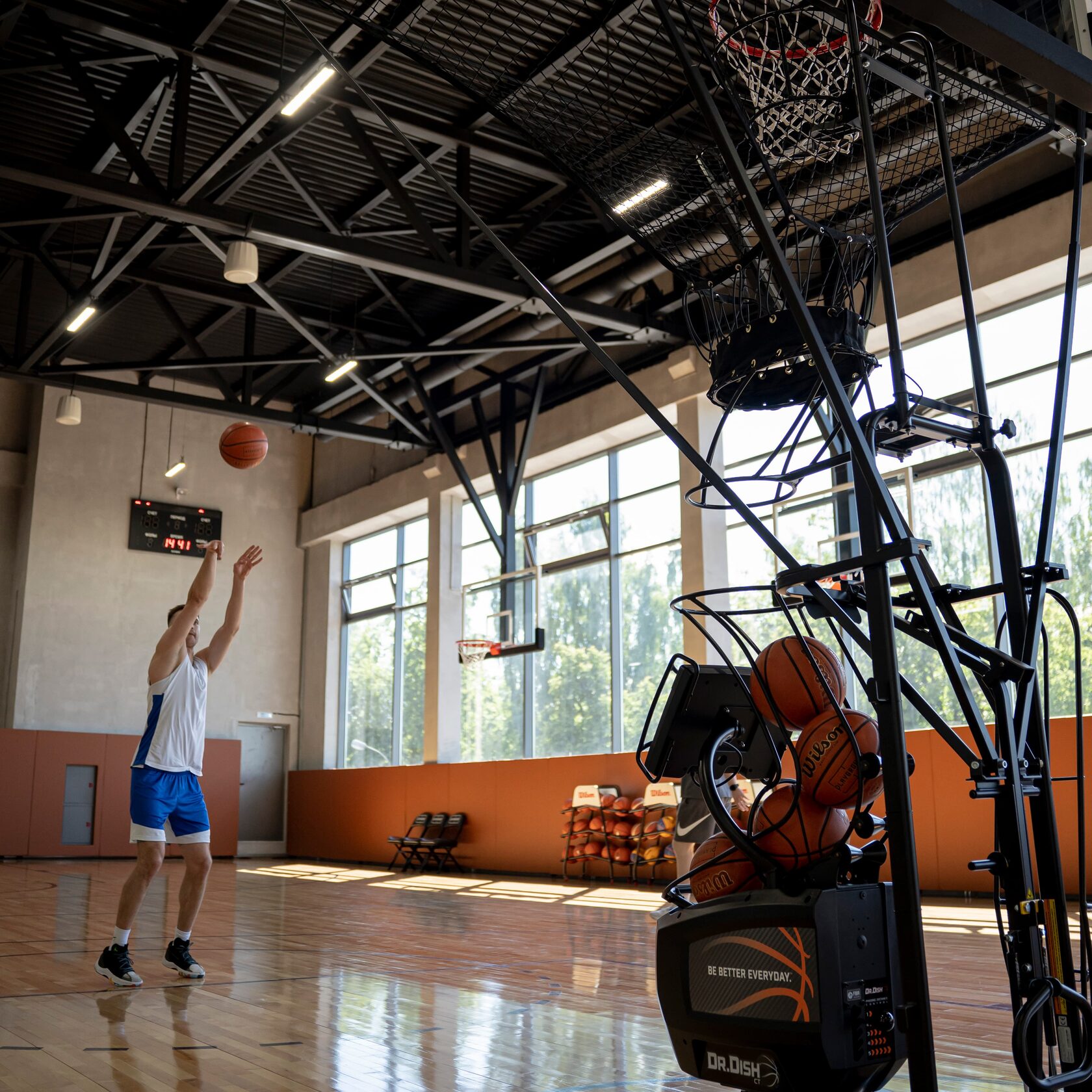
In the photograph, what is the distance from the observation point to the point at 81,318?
14.2 m

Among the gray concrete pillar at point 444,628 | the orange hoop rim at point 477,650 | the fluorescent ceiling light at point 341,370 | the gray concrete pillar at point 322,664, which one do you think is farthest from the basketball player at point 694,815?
the gray concrete pillar at point 322,664

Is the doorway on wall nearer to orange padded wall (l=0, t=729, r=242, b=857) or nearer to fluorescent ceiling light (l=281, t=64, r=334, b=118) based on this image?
orange padded wall (l=0, t=729, r=242, b=857)

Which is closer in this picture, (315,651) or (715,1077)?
(715,1077)

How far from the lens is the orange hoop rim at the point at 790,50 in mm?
3125

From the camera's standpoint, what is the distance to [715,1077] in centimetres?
260

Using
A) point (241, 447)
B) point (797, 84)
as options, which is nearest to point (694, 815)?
point (241, 447)

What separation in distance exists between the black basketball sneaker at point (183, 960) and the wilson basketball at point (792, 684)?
157 inches

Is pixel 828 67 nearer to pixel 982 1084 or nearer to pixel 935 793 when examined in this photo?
pixel 982 1084

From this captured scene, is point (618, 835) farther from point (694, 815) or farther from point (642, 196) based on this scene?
point (642, 196)

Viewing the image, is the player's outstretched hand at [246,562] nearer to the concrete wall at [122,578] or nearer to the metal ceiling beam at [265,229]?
the metal ceiling beam at [265,229]

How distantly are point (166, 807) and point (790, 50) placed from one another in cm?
448

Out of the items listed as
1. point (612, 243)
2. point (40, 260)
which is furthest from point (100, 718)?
point (612, 243)

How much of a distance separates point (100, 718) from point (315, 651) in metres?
4.19

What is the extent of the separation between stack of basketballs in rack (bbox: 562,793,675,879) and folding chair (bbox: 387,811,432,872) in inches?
124
